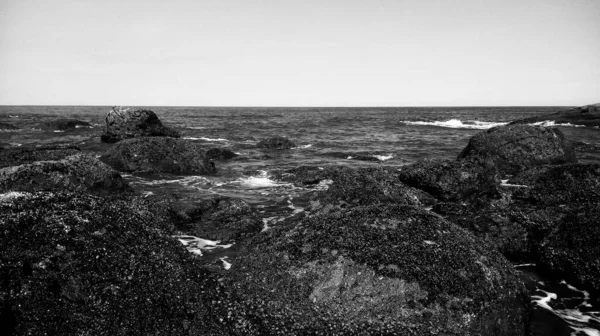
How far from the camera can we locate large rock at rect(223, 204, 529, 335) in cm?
453

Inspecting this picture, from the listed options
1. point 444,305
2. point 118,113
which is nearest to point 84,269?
point 444,305

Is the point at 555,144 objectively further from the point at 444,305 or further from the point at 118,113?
the point at 118,113

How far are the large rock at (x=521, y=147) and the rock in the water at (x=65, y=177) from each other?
53.6ft

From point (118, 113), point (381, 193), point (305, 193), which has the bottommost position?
point (305, 193)

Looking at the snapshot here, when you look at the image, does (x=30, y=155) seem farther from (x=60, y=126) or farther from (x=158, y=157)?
(x=60, y=126)

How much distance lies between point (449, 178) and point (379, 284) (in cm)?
903

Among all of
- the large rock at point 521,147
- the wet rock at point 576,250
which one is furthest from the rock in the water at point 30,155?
the large rock at point 521,147

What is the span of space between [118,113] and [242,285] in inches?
1154

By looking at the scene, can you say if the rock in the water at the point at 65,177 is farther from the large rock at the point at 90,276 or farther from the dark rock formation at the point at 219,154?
the dark rock formation at the point at 219,154

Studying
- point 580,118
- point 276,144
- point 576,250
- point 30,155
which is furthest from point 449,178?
point 580,118

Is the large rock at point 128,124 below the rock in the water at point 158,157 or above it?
above

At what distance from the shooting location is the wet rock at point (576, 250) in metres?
6.40

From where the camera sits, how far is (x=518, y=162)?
1731 centimetres

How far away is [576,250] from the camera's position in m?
6.70
